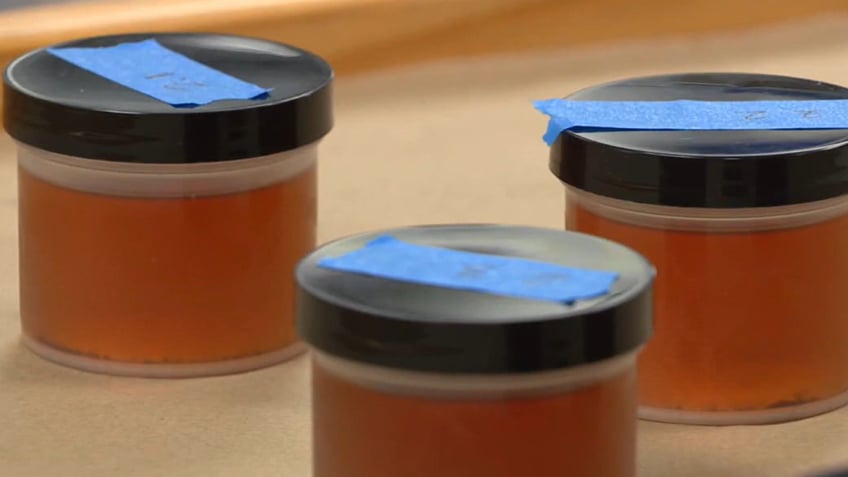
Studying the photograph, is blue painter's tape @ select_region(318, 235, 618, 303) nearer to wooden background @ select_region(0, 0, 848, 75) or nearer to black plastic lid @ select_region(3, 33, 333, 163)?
black plastic lid @ select_region(3, 33, 333, 163)

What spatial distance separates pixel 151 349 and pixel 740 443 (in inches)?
10.9


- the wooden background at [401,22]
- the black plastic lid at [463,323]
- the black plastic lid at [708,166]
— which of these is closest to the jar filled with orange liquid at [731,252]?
the black plastic lid at [708,166]

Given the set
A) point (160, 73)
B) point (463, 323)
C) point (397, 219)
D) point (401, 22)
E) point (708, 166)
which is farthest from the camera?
point (401, 22)

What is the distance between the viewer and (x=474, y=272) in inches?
23.8

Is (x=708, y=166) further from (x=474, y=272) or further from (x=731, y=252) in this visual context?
(x=474, y=272)

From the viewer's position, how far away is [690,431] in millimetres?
748

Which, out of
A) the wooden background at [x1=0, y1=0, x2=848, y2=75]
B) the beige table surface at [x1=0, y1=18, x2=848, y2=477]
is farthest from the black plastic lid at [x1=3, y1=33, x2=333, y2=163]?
the wooden background at [x1=0, y1=0, x2=848, y2=75]

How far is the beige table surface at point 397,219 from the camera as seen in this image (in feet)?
2.36

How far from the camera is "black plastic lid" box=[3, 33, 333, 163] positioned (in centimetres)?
76

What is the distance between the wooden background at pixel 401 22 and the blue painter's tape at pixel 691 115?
1.58ft

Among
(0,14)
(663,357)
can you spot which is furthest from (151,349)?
(0,14)

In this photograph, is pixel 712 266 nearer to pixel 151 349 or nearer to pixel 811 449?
pixel 811 449

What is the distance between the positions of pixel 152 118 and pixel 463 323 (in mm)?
260

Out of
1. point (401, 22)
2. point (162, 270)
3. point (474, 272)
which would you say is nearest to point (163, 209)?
point (162, 270)
